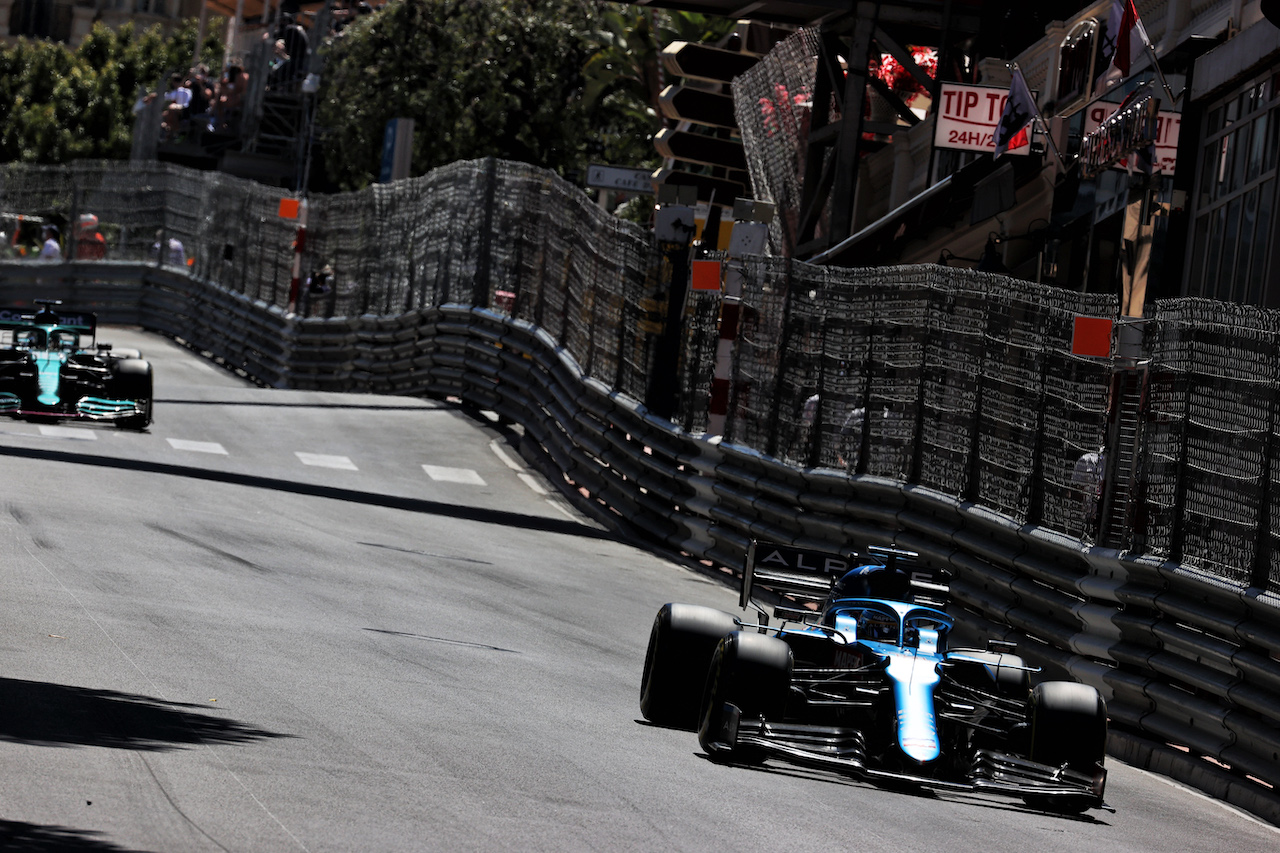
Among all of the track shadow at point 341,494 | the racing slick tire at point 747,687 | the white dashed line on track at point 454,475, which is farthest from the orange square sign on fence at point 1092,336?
the white dashed line on track at point 454,475

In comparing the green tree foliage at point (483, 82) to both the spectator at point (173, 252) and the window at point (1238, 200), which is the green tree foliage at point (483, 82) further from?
the window at point (1238, 200)

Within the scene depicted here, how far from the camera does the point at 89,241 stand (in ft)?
128

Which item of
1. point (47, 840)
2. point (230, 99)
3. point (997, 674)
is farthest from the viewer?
point (230, 99)

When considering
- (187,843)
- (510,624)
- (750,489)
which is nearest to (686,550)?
(750,489)

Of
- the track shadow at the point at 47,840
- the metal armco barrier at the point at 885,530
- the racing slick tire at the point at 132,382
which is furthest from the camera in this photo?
the racing slick tire at the point at 132,382

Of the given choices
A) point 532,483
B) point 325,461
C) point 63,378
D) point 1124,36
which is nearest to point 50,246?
point 63,378

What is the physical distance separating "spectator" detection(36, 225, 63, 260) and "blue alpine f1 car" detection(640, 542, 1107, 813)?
3292 centimetres

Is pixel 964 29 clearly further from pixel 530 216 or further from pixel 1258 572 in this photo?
pixel 1258 572

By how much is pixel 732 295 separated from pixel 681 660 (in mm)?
8345

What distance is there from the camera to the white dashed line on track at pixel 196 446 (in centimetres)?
1914

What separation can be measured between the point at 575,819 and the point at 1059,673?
17.0 feet

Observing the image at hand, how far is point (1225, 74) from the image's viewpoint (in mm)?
16375

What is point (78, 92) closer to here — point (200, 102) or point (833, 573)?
point (200, 102)

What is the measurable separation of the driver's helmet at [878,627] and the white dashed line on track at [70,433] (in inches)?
468
